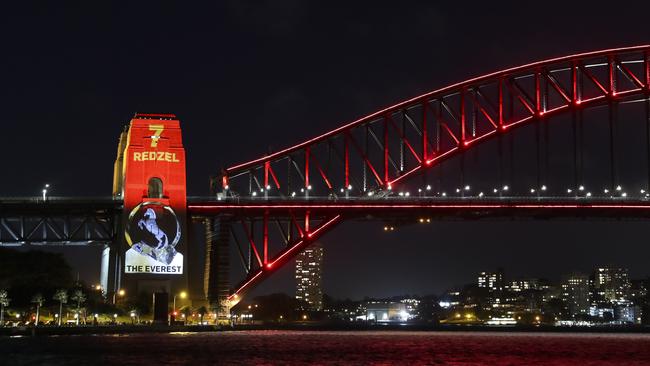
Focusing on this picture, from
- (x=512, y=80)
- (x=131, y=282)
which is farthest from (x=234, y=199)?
(x=512, y=80)

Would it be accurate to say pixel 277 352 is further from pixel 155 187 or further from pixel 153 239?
pixel 155 187

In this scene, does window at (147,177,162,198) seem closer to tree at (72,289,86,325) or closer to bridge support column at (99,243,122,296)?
bridge support column at (99,243,122,296)

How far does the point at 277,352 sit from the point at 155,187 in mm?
31938

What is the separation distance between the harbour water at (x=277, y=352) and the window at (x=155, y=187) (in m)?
14.1

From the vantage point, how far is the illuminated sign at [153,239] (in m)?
93.7

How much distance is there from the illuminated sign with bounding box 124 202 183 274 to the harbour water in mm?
7764

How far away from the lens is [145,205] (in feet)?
312

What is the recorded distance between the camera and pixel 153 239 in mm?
94562

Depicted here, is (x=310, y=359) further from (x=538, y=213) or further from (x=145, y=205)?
(x=538, y=213)

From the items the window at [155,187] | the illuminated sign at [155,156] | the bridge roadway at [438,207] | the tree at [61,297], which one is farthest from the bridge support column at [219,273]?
the tree at [61,297]

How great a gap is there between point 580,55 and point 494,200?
16.2 meters

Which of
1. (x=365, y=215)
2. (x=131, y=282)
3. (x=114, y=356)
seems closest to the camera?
(x=114, y=356)

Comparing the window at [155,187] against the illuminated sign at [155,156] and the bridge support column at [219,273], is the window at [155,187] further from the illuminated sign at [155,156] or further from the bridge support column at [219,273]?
the bridge support column at [219,273]

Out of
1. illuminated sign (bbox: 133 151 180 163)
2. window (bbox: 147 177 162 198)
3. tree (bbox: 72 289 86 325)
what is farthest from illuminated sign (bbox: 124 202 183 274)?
tree (bbox: 72 289 86 325)
